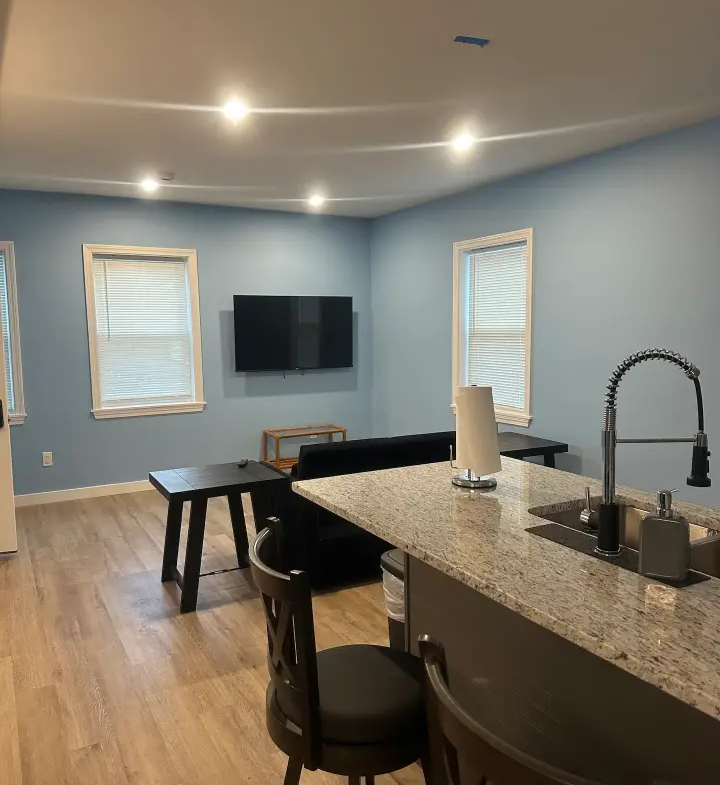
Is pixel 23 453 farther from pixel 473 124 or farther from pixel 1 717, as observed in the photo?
pixel 473 124

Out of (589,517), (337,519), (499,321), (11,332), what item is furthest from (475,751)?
(11,332)

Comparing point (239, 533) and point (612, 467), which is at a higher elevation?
point (612, 467)

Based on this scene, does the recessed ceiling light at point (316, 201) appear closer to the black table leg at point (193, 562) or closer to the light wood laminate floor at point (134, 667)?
the light wood laminate floor at point (134, 667)

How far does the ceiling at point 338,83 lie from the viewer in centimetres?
238

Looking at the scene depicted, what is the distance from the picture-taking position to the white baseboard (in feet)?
17.4

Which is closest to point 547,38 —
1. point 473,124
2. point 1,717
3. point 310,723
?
point 473,124

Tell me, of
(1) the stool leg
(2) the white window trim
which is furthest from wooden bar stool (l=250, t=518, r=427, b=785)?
(2) the white window trim

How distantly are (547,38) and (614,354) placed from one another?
7.39 feet

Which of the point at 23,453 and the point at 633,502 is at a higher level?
the point at 633,502

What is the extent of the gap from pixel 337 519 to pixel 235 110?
2.31 metres

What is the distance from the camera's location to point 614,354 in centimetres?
424

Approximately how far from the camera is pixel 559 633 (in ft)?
3.76

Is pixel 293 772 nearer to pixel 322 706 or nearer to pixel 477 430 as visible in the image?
pixel 322 706

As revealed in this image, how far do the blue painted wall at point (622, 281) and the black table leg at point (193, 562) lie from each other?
2706mm
